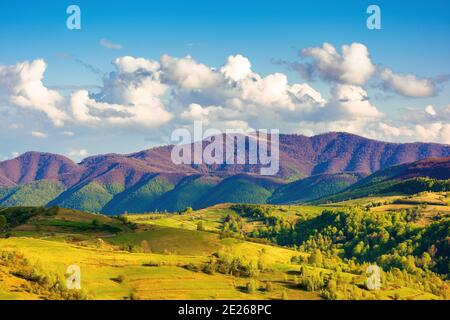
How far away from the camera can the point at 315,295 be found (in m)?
184

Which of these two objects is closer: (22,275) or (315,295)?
(22,275)

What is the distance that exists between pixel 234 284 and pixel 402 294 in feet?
171
